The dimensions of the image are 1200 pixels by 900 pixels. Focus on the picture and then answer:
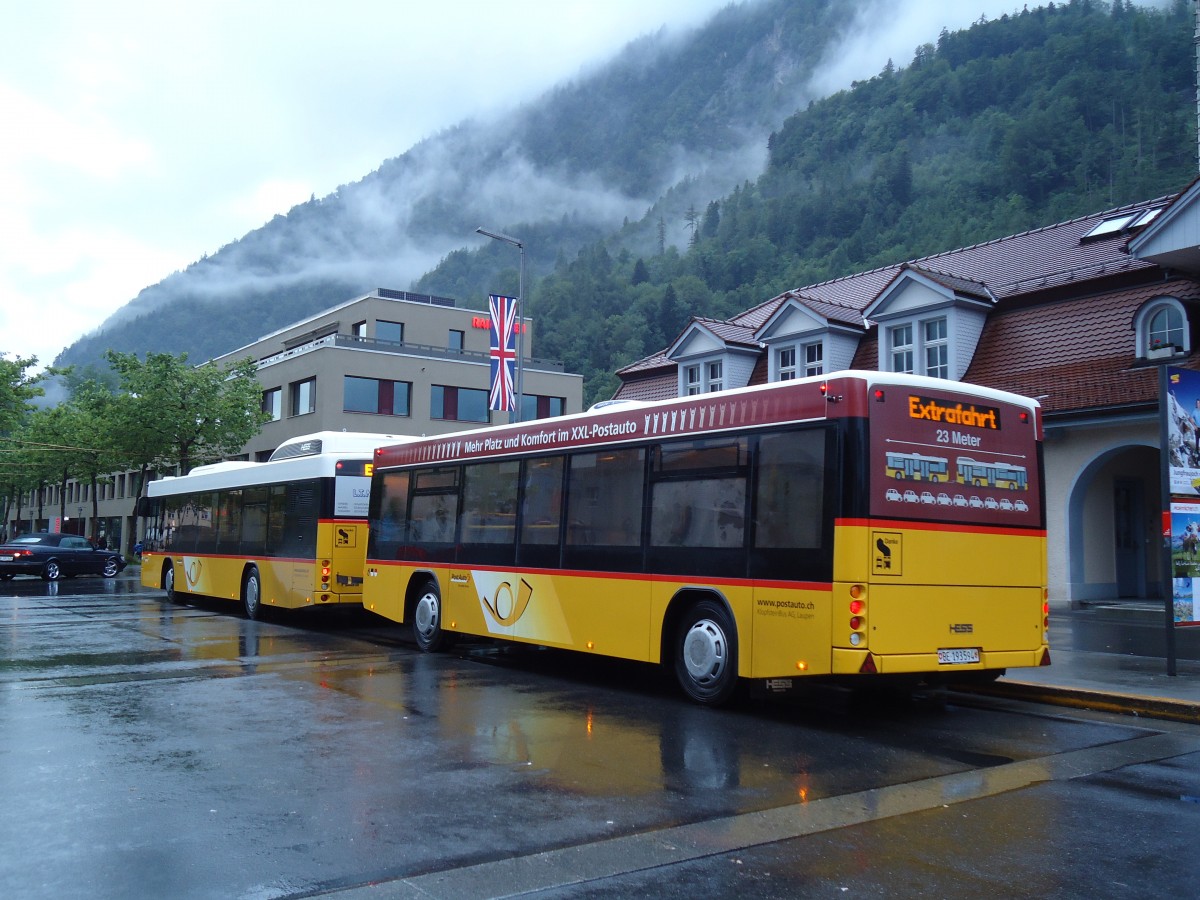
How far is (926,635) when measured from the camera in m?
9.01

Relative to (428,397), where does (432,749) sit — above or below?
below

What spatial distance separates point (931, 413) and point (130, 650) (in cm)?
1104

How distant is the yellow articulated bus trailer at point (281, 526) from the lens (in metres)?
18.3

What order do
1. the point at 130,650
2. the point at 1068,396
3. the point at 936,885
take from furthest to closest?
the point at 1068,396, the point at 130,650, the point at 936,885

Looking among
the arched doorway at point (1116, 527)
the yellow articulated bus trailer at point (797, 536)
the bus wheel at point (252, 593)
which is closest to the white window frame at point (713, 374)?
the arched doorway at point (1116, 527)

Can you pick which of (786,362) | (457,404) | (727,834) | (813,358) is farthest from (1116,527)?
(457,404)

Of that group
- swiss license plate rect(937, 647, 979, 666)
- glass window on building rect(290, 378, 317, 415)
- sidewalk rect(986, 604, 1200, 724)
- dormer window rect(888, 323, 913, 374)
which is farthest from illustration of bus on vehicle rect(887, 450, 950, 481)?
glass window on building rect(290, 378, 317, 415)

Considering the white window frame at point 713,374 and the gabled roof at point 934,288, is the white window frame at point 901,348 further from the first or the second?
the white window frame at point 713,374

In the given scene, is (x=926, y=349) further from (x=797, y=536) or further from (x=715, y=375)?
(x=797, y=536)

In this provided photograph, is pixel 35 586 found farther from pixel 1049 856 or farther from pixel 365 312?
pixel 1049 856

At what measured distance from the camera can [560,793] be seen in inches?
261

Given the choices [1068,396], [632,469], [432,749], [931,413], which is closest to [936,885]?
[432,749]

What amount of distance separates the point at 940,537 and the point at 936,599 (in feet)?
1.75

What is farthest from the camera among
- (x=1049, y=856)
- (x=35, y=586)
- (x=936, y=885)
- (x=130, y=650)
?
(x=35, y=586)
